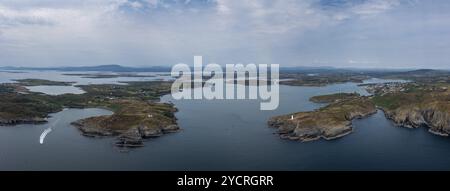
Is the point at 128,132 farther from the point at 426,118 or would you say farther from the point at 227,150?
the point at 426,118

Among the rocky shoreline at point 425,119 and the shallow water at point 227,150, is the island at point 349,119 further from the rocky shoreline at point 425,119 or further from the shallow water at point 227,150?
the shallow water at point 227,150

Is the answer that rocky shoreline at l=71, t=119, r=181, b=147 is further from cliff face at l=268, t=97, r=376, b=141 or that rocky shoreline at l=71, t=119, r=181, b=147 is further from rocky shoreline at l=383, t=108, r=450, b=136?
rocky shoreline at l=383, t=108, r=450, b=136

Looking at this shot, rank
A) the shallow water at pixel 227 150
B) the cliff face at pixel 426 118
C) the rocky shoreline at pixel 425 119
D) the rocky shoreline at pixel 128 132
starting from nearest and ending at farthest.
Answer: the shallow water at pixel 227 150 → the rocky shoreline at pixel 128 132 → the rocky shoreline at pixel 425 119 → the cliff face at pixel 426 118

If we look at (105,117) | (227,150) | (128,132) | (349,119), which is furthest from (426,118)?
(105,117)

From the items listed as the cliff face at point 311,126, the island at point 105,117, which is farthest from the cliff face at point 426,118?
the island at point 105,117

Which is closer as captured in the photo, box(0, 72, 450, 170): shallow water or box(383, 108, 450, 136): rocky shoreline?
box(0, 72, 450, 170): shallow water

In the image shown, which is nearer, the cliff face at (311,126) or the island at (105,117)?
the cliff face at (311,126)

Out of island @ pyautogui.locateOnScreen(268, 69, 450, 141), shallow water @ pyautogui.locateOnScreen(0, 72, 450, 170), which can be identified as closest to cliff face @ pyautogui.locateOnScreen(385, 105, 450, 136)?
island @ pyautogui.locateOnScreen(268, 69, 450, 141)
